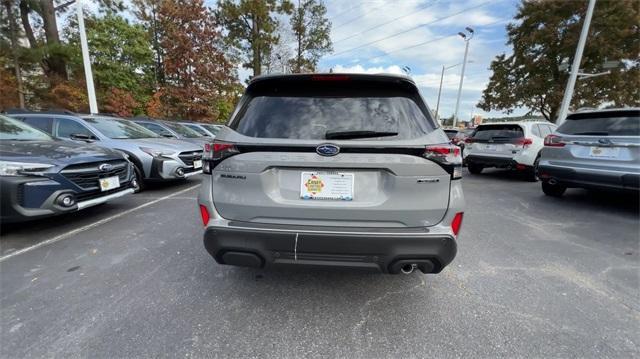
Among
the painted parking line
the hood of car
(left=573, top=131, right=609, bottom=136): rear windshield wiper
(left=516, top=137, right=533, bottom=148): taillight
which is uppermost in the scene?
(left=573, top=131, right=609, bottom=136): rear windshield wiper

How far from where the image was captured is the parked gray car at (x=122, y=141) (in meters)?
5.43

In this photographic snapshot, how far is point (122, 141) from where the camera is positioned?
555 centimetres

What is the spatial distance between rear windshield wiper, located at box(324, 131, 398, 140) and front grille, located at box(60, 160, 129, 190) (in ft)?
11.4

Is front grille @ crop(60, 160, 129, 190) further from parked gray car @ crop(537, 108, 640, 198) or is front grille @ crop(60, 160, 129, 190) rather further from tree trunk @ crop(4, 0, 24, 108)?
tree trunk @ crop(4, 0, 24, 108)

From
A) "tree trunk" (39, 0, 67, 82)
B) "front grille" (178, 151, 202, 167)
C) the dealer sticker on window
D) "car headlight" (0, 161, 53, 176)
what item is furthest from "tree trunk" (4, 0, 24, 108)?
the dealer sticker on window

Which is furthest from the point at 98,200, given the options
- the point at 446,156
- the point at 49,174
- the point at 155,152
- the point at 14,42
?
the point at 14,42

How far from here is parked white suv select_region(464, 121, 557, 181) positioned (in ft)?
22.0

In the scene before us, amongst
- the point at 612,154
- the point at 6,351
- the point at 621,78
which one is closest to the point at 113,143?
the point at 6,351

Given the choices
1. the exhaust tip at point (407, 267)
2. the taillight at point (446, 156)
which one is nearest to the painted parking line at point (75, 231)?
the exhaust tip at point (407, 267)

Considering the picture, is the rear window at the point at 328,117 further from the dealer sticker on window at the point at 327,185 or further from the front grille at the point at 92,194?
the front grille at the point at 92,194

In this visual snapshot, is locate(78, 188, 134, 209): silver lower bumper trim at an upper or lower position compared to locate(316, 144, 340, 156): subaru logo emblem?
lower

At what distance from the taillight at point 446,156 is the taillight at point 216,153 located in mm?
1241

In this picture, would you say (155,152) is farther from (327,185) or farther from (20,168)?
(327,185)

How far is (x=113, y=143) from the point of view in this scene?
5.43 meters
